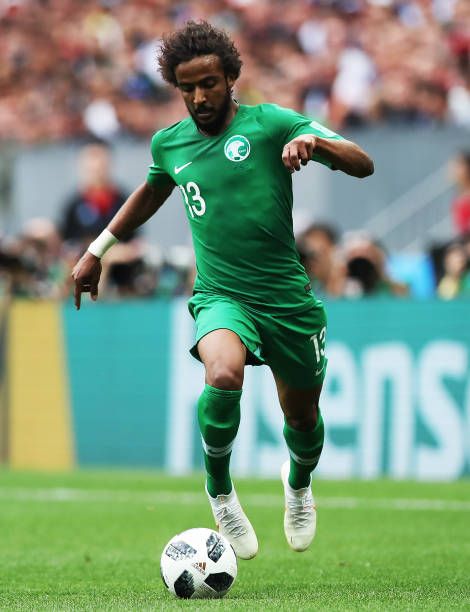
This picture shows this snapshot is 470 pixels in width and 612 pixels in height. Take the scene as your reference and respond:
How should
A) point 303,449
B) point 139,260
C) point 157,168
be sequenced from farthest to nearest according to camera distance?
point 139,260 → point 303,449 → point 157,168

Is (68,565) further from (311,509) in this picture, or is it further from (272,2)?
(272,2)

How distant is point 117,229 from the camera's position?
680 centimetres

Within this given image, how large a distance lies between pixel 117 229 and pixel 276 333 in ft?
3.38

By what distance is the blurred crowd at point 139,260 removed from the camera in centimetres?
1316

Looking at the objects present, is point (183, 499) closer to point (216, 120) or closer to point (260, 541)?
point (260, 541)

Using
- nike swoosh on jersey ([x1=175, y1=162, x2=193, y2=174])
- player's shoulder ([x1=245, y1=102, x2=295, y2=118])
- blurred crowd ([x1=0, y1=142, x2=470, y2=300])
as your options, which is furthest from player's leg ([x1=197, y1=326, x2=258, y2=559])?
blurred crowd ([x1=0, y1=142, x2=470, y2=300])

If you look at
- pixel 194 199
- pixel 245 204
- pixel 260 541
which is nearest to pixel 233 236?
pixel 245 204

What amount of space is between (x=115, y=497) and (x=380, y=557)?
4.02 metres

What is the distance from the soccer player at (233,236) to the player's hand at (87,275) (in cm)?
55

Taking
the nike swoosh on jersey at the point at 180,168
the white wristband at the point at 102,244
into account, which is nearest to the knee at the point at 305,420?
the white wristband at the point at 102,244

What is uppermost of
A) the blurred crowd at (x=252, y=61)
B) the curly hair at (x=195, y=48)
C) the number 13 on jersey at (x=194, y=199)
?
the blurred crowd at (x=252, y=61)

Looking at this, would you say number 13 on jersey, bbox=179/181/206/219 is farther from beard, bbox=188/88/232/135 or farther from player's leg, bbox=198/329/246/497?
player's leg, bbox=198/329/246/497

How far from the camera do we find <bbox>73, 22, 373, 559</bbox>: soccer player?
5961 millimetres

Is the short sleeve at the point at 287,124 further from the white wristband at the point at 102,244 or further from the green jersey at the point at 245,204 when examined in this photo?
the white wristband at the point at 102,244
